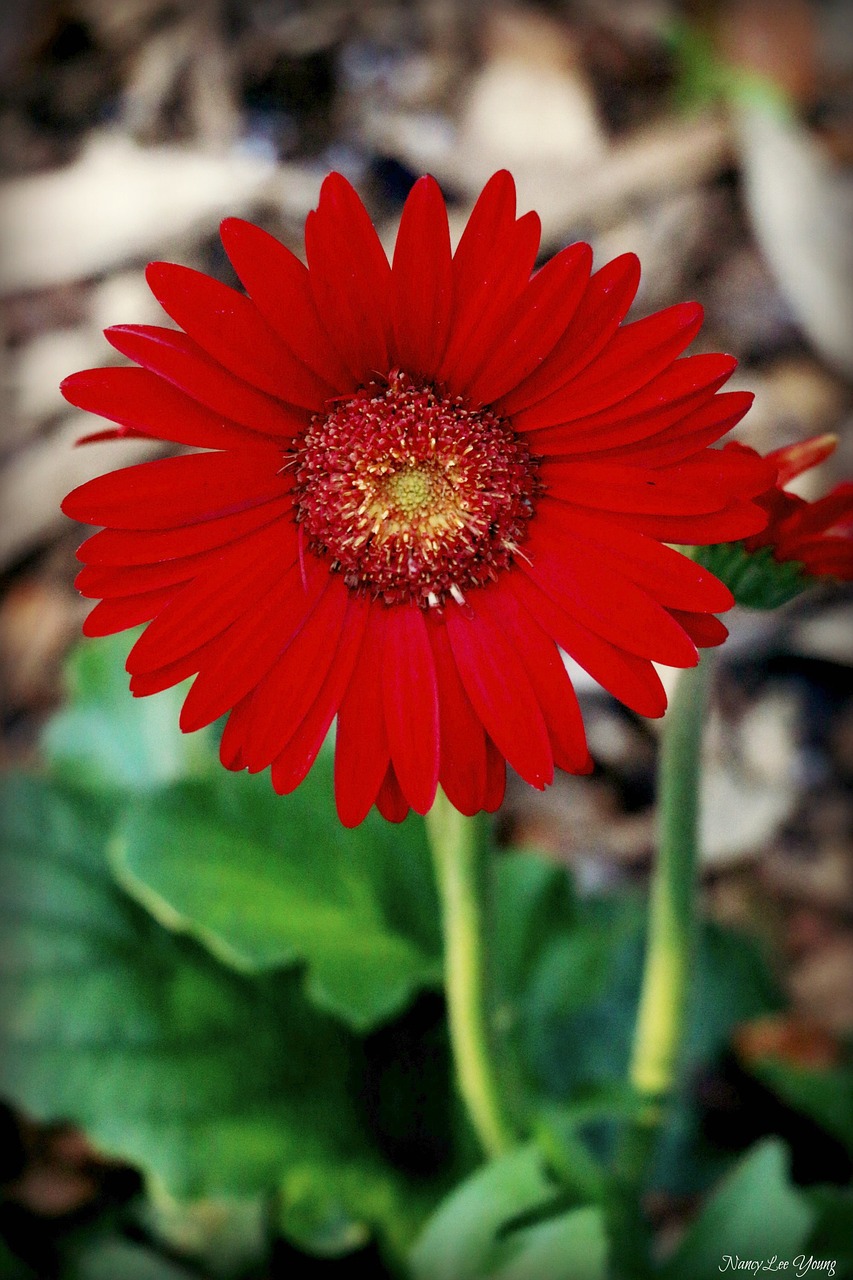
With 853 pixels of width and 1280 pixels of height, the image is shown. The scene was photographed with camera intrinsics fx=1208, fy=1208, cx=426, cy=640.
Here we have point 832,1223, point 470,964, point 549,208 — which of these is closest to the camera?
point 470,964

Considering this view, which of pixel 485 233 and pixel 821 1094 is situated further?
pixel 821 1094

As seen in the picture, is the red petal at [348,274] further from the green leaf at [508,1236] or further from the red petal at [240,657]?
the green leaf at [508,1236]

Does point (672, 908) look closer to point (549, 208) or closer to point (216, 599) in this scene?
point (216, 599)

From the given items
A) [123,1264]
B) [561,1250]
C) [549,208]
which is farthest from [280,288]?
[549,208]

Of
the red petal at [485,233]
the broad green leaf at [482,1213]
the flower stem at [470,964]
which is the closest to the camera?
the red petal at [485,233]

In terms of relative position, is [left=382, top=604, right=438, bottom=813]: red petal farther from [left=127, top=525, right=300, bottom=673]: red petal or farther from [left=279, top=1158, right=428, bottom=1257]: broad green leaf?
[left=279, top=1158, right=428, bottom=1257]: broad green leaf

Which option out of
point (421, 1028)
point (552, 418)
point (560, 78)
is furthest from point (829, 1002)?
point (560, 78)

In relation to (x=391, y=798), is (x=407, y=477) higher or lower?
higher

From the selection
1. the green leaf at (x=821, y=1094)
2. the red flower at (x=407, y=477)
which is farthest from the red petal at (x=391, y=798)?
the green leaf at (x=821, y=1094)
